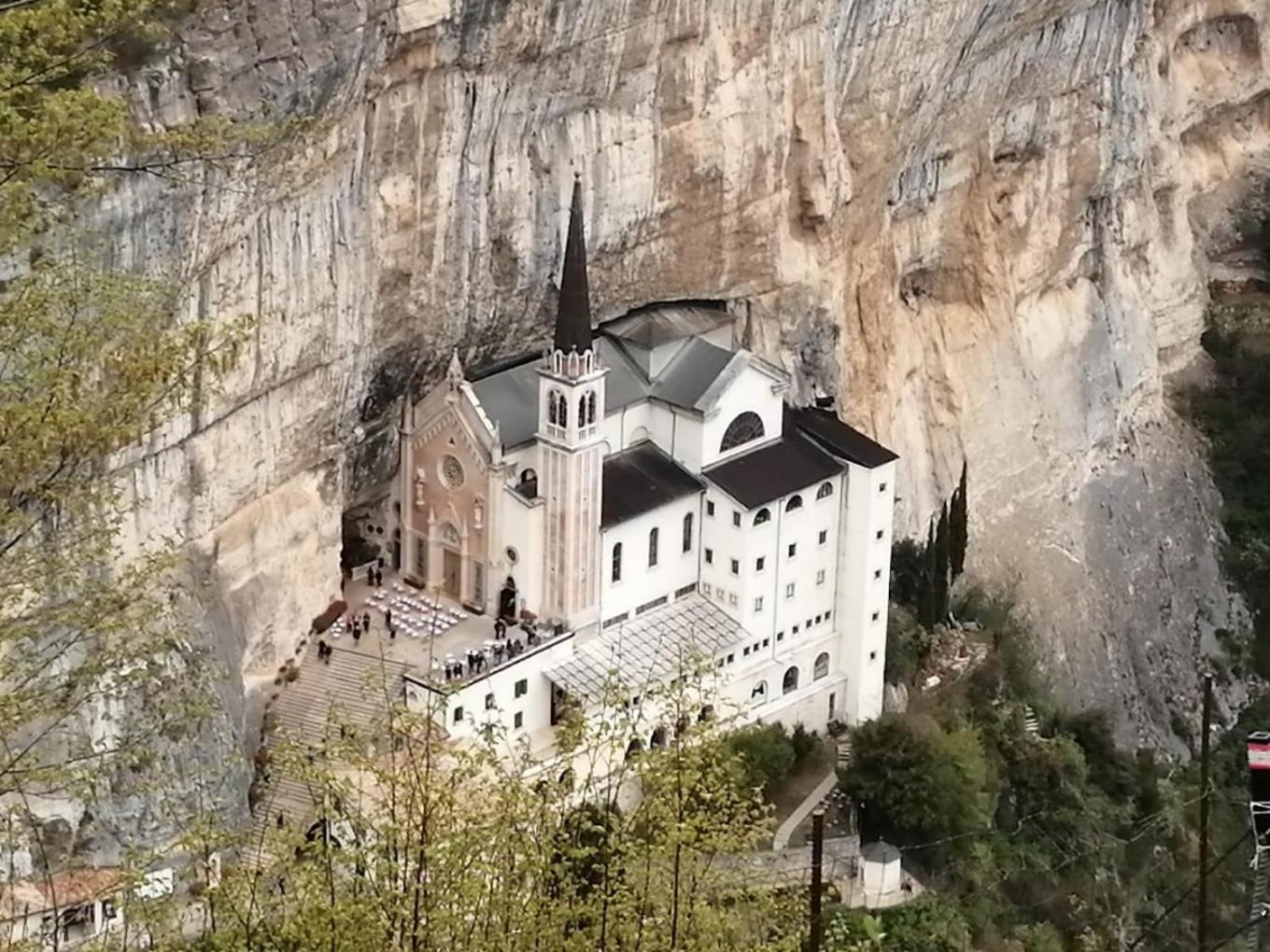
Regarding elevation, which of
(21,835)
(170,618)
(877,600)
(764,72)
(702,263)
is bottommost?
(21,835)

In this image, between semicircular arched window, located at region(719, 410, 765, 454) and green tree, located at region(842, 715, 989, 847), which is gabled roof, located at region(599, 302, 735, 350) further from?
green tree, located at region(842, 715, 989, 847)

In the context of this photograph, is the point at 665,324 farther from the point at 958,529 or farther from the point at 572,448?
the point at 958,529

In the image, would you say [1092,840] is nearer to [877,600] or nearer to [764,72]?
[877,600]

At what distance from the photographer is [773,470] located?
40594mm

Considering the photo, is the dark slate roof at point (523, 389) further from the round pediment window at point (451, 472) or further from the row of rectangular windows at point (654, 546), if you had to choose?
the row of rectangular windows at point (654, 546)

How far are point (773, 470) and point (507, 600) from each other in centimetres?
462

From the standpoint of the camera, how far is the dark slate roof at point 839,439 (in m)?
41.3

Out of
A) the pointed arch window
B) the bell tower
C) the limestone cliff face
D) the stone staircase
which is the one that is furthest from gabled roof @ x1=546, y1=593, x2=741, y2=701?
the limestone cliff face

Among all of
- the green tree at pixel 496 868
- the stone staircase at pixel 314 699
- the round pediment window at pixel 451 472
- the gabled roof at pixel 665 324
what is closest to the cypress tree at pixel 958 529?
the gabled roof at pixel 665 324

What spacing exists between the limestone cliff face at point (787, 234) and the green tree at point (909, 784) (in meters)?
7.09

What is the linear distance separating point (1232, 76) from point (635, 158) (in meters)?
20.9

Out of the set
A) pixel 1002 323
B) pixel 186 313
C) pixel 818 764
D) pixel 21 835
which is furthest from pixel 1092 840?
pixel 21 835

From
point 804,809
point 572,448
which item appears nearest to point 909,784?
point 804,809

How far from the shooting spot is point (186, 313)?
109ft
